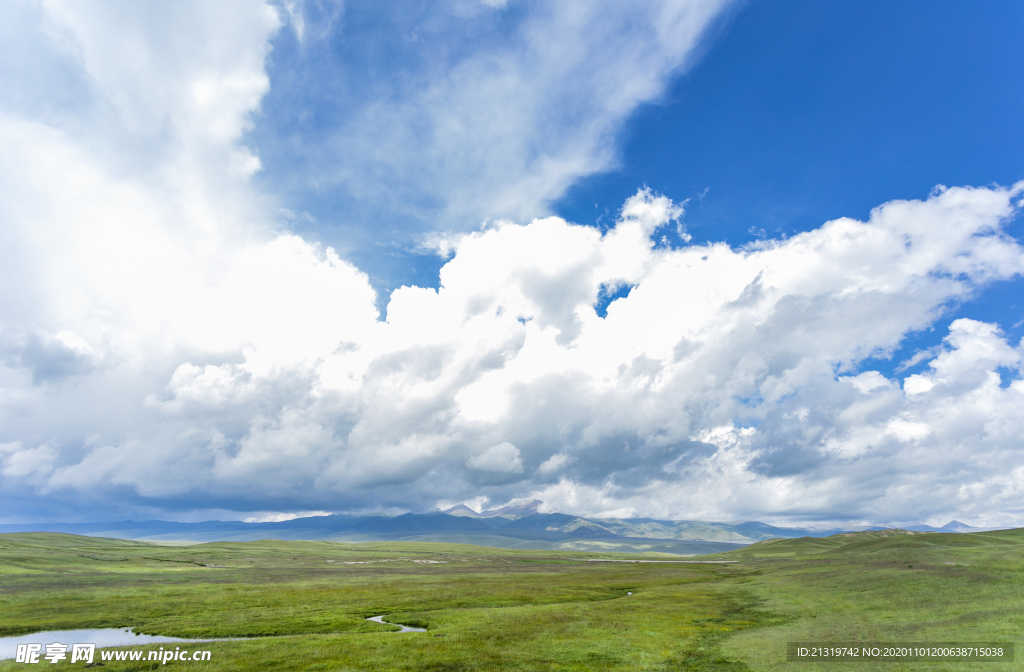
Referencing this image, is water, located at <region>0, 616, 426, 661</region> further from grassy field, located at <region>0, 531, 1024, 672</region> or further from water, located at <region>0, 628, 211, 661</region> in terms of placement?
grassy field, located at <region>0, 531, 1024, 672</region>

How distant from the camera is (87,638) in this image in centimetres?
5066

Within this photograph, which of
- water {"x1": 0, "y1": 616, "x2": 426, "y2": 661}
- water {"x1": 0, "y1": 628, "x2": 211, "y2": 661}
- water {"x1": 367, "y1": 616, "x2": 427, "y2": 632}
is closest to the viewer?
water {"x1": 0, "y1": 616, "x2": 426, "y2": 661}

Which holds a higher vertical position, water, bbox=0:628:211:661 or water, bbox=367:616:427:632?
water, bbox=0:628:211:661

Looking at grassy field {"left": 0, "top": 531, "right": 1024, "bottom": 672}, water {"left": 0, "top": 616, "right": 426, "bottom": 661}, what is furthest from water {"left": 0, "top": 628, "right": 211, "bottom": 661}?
grassy field {"left": 0, "top": 531, "right": 1024, "bottom": 672}

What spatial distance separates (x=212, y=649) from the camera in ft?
146

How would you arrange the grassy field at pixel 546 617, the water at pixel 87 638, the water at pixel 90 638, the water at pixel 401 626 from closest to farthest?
the grassy field at pixel 546 617
the water at pixel 90 638
the water at pixel 87 638
the water at pixel 401 626

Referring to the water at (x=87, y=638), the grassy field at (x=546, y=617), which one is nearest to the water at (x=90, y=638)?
the water at (x=87, y=638)

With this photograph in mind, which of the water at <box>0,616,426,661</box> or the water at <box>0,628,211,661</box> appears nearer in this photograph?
the water at <box>0,616,426,661</box>

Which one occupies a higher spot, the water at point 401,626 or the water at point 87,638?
the water at point 87,638

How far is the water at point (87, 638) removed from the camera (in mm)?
47688

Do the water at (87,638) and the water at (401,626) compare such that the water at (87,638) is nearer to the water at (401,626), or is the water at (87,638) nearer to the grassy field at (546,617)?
the grassy field at (546,617)

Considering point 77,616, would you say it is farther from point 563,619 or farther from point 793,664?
point 793,664

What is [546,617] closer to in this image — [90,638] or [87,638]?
[90,638]

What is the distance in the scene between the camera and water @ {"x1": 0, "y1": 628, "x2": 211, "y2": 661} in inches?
1877
